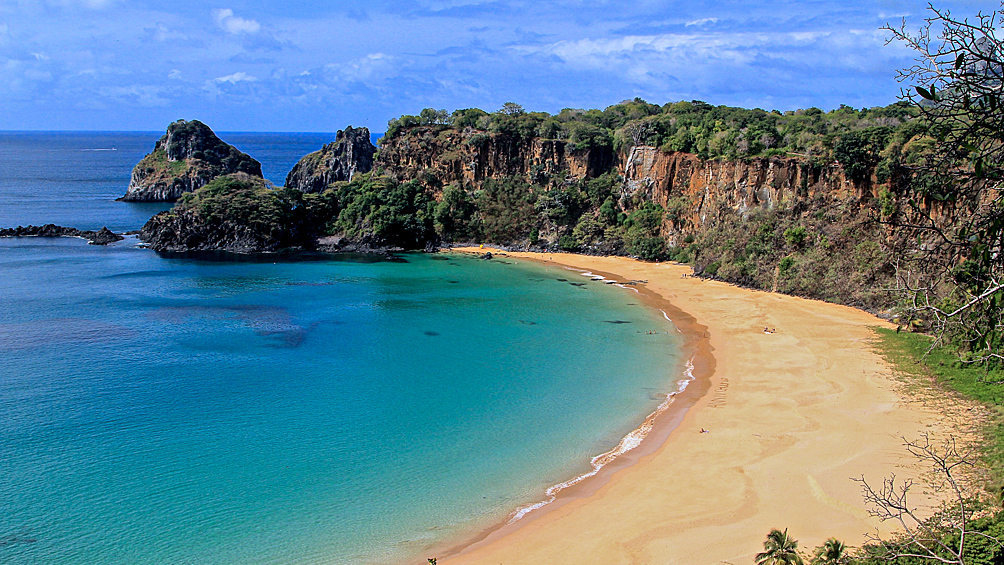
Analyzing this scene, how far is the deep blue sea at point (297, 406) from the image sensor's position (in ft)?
59.4

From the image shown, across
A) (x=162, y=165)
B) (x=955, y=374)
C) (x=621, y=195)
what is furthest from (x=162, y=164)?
(x=955, y=374)

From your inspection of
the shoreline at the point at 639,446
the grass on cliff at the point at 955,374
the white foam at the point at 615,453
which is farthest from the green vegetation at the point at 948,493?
the white foam at the point at 615,453

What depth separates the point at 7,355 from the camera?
107 feet

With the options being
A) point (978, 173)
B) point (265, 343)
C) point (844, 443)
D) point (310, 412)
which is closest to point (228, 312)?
point (265, 343)

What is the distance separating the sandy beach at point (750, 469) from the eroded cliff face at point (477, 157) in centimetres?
3523

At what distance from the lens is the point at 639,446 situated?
74.8ft

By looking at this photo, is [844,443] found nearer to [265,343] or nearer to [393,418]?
[393,418]

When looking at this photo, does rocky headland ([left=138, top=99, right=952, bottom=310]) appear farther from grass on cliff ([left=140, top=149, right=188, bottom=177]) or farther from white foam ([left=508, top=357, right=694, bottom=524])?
grass on cliff ([left=140, top=149, right=188, bottom=177])

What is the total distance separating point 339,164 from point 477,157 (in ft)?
125

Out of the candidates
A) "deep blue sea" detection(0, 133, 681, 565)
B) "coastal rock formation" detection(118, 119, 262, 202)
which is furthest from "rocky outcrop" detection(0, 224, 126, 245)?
"coastal rock formation" detection(118, 119, 262, 202)

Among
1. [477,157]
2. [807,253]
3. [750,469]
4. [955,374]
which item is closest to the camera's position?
[750,469]

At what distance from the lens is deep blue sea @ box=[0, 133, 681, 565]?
712 inches

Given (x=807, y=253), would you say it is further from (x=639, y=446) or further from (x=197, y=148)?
(x=197, y=148)

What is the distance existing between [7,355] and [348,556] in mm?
26194
